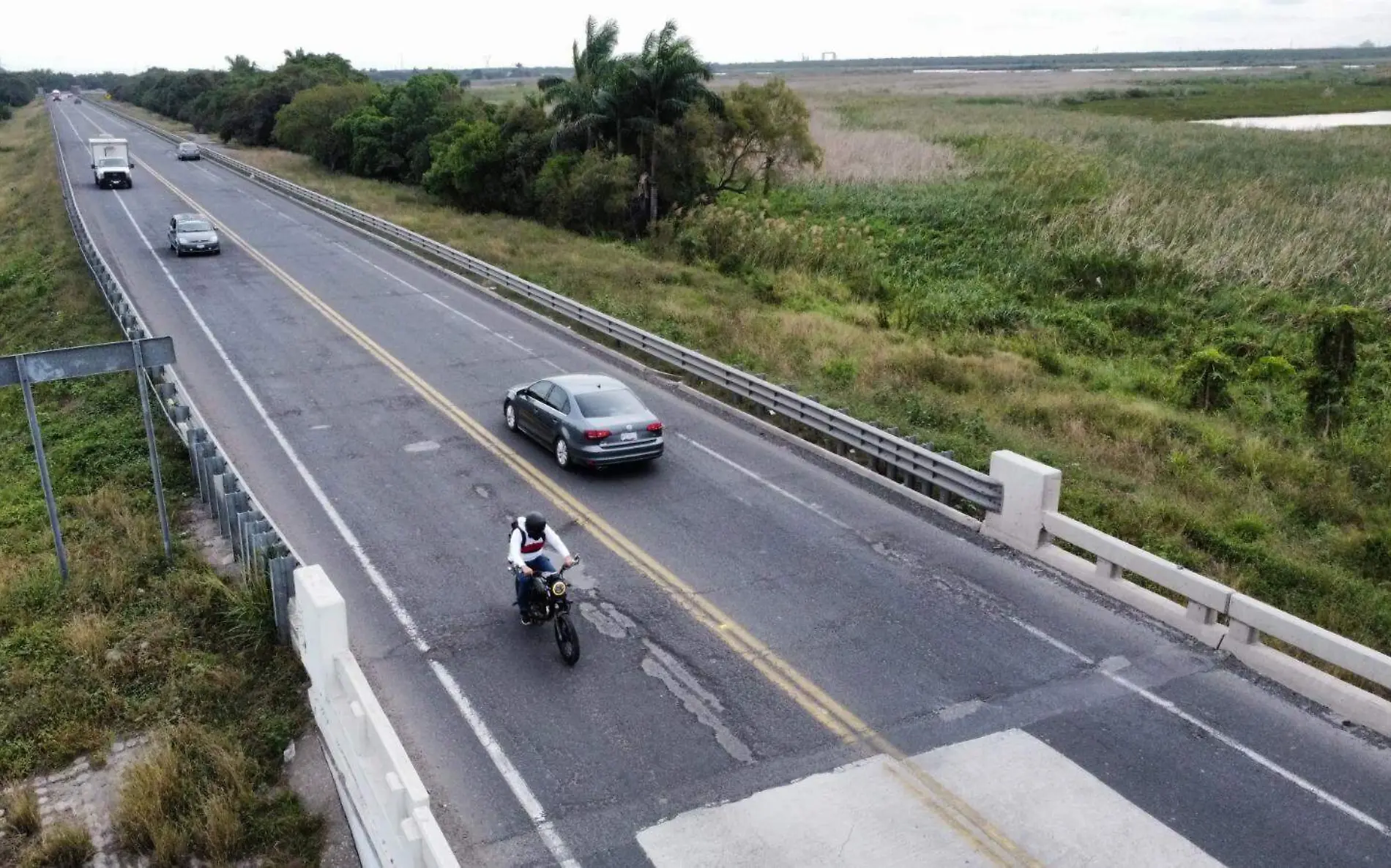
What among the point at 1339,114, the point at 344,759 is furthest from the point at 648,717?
the point at 1339,114

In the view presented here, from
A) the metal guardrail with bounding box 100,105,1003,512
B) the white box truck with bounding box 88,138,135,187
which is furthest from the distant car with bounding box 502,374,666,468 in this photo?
the white box truck with bounding box 88,138,135,187

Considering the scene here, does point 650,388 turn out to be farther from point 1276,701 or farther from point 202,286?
point 202,286

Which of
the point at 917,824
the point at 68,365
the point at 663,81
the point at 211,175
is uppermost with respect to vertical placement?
the point at 663,81

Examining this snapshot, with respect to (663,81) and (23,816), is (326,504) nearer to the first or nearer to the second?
(23,816)

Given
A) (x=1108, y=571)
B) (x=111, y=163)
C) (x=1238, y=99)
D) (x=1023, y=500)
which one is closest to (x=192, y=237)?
(x=111, y=163)

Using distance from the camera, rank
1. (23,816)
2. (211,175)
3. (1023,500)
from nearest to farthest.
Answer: (23,816), (1023,500), (211,175)

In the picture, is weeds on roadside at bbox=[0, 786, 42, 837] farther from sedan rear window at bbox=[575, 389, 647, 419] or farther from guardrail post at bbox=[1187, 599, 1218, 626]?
guardrail post at bbox=[1187, 599, 1218, 626]
